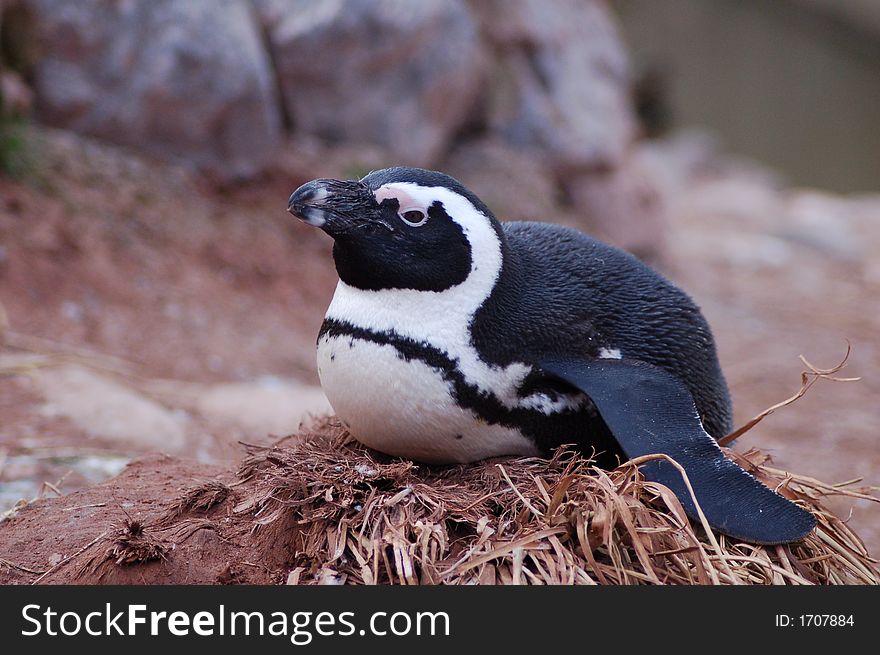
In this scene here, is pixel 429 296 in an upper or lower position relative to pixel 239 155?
lower

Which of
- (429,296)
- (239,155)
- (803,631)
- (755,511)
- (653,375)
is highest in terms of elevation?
(239,155)

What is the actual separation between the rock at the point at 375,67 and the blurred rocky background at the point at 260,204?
0.5 inches

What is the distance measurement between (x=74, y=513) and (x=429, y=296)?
85 centimetres

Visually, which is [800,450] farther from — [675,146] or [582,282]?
[675,146]

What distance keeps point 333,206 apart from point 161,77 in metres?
3.03

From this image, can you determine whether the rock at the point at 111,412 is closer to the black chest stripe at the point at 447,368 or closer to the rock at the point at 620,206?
the black chest stripe at the point at 447,368

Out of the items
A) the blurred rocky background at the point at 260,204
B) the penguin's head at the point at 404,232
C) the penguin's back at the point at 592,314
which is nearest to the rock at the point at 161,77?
the blurred rocky background at the point at 260,204

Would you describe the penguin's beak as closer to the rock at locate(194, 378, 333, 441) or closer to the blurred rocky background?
the blurred rocky background

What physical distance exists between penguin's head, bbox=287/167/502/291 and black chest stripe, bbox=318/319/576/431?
0.10 metres

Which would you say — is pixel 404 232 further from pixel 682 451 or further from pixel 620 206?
pixel 620 206

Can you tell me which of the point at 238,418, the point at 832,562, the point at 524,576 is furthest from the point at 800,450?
the point at 524,576

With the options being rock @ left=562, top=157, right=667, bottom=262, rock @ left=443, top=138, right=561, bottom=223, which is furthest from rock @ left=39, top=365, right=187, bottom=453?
rock @ left=562, top=157, right=667, bottom=262

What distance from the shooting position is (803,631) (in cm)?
153

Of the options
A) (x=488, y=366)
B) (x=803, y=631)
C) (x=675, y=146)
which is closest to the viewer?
(x=803, y=631)
